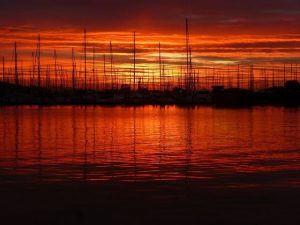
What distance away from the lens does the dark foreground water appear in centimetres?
1389

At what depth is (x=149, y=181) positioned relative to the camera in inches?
720

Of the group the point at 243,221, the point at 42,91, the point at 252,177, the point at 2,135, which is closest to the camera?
the point at 243,221

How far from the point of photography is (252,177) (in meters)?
19.3

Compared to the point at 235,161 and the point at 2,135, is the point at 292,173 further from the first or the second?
the point at 2,135

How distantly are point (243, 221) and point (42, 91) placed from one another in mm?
100891

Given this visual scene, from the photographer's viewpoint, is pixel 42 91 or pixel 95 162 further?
pixel 42 91

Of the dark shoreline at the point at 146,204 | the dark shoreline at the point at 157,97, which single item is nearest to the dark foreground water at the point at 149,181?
the dark shoreline at the point at 146,204

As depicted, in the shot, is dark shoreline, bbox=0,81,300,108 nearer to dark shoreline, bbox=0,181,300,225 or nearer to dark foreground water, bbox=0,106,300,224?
dark foreground water, bbox=0,106,300,224

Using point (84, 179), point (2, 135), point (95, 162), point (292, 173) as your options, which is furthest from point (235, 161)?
point (2, 135)

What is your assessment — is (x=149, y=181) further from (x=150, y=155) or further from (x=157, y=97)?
(x=157, y=97)

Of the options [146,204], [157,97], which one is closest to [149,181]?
[146,204]

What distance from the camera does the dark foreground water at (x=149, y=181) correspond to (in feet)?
45.6

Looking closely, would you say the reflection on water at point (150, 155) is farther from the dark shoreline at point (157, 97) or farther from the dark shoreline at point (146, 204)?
the dark shoreline at point (157, 97)

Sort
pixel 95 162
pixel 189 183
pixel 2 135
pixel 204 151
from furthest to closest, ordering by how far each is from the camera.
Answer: pixel 2 135 < pixel 204 151 < pixel 95 162 < pixel 189 183
